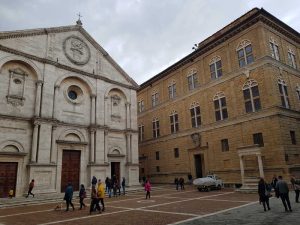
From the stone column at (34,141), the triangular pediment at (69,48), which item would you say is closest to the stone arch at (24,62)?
the triangular pediment at (69,48)

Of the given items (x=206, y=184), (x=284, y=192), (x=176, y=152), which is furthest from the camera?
(x=176, y=152)

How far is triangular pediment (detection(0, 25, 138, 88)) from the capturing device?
78.1ft

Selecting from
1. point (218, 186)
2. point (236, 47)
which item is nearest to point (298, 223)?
point (218, 186)

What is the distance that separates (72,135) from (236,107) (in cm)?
1809

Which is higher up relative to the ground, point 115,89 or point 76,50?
point 76,50

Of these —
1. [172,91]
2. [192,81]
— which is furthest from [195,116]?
[172,91]

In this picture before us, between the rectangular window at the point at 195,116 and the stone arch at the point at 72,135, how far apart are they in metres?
14.7

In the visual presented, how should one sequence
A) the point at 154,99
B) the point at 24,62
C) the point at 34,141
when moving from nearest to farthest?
1. the point at 34,141
2. the point at 24,62
3. the point at 154,99

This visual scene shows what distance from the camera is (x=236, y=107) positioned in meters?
27.9

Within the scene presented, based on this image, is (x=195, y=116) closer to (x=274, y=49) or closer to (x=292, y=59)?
(x=274, y=49)

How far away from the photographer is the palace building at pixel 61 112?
21.7 metres

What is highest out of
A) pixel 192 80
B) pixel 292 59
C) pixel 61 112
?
pixel 192 80

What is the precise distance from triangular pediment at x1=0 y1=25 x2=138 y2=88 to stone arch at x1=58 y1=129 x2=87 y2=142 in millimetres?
7137

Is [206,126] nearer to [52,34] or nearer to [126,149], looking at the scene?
[126,149]
